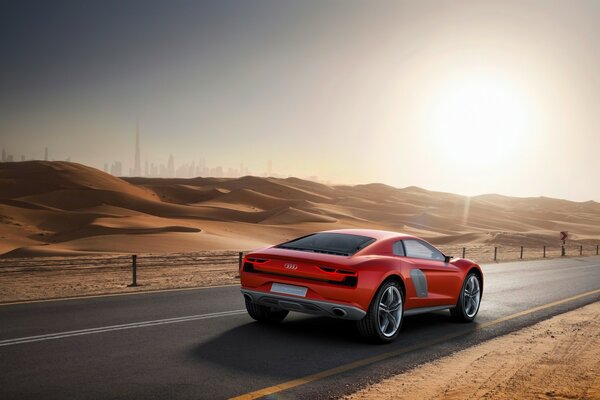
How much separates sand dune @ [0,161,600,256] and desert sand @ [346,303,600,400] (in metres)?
26.6

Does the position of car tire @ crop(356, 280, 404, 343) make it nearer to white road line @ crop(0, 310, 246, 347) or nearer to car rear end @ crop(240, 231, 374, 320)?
car rear end @ crop(240, 231, 374, 320)

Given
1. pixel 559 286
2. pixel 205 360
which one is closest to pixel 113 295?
pixel 205 360

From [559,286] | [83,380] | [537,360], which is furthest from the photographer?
[559,286]

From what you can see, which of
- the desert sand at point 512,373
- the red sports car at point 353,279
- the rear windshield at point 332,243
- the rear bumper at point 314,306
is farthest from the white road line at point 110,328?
the desert sand at point 512,373

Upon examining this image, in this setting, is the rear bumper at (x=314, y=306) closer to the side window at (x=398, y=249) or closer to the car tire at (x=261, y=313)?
the car tire at (x=261, y=313)

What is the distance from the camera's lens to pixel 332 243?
8.15 m

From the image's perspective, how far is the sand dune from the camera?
1590 inches

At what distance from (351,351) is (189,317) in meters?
3.15

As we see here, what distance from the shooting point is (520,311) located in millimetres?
11203

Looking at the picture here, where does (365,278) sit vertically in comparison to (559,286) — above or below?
above

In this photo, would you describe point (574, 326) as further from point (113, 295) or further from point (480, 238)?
point (480, 238)

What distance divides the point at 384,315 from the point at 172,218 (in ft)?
203

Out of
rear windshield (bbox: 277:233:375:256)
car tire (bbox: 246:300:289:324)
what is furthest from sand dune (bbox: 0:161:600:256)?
rear windshield (bbox: 277:233:375:256)

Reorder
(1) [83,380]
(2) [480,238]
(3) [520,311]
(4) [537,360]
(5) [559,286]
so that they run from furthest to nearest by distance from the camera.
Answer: (2) [480,238]
(5) [559,286]
(3) [520,311]
(4) [537,360]
(1) [83,380]
